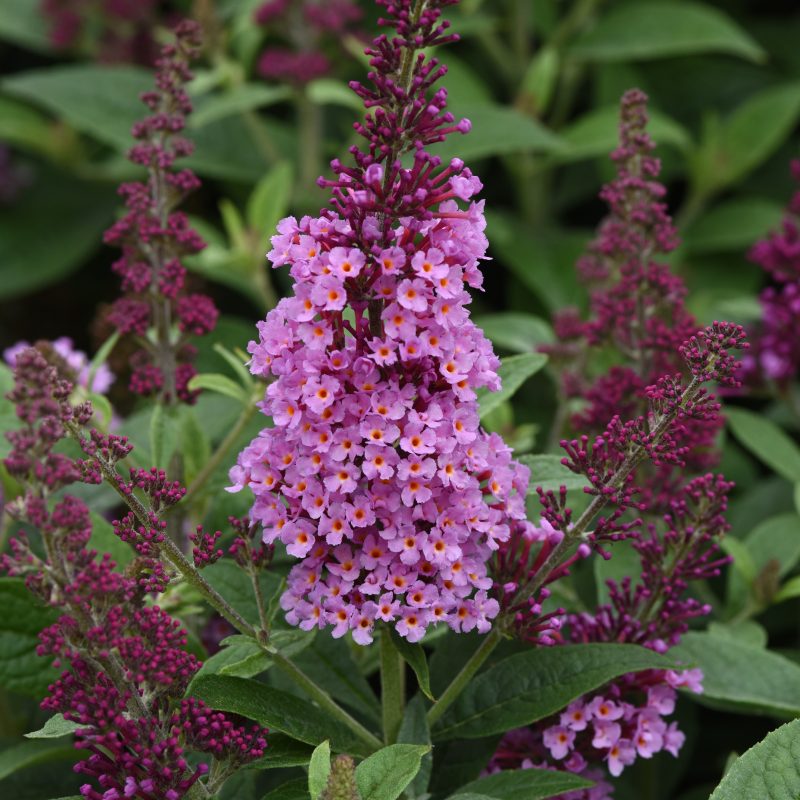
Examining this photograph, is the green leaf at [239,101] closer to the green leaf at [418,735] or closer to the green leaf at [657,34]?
the green leaf at [657,34]

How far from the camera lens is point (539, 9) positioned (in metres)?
3.75

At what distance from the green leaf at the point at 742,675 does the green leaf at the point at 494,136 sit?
139 centimetres

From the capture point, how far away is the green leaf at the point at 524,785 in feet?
4.64

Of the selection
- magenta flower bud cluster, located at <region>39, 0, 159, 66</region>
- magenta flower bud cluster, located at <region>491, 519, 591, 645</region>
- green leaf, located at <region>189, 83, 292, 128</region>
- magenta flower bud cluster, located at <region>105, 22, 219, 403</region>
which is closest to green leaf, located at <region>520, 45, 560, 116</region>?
green leaf, located at <region>189, 83, 292, 128</region>

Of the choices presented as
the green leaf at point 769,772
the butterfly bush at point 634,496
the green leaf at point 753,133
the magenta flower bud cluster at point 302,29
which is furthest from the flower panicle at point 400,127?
the green leaf at point 753,133

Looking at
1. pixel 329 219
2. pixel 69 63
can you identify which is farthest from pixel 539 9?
pixel 329 219

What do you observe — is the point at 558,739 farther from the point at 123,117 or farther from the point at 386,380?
the point at 123,117

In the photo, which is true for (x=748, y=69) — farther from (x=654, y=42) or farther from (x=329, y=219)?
(x=329, y=219)

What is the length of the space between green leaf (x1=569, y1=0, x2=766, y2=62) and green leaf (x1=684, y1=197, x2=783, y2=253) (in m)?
0.44

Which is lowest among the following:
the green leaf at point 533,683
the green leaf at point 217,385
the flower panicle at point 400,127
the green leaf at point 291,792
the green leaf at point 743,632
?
the green leaf at point 743,632

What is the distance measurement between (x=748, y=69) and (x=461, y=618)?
316cm

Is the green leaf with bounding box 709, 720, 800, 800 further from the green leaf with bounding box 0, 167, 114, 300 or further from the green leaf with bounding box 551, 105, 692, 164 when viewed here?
the green leaf with bounding box 0, 167, 114, 300

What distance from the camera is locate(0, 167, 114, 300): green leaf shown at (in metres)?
3.65

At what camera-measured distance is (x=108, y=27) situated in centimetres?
386
